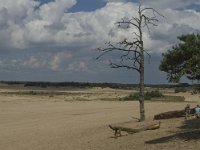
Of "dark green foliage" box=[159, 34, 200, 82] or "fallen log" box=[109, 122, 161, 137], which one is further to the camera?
"dark green foliage" box=[159, 34, 200, 82]

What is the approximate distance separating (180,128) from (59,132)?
920cm

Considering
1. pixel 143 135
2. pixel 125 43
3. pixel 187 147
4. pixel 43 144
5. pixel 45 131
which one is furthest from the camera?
pixel 45 131

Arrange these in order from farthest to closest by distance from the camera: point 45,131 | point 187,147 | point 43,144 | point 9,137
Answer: point 45,131
point 9,137
point 43,144
point 187,147

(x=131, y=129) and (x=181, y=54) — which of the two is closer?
(x=131, y=129)

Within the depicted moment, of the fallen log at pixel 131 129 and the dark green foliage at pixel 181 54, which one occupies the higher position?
the dark green foliage at pixel 181 54

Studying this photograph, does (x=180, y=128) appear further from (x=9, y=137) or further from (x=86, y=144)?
(x=9, y=137)

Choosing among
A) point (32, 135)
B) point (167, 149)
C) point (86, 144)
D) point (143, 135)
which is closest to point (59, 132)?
point (32, 135)

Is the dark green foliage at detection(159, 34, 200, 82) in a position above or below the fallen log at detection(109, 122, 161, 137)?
above

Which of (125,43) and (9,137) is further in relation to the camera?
(9,137)

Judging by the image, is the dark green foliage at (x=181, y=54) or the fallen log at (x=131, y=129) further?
the dark green foliage at (x=181, y=54)

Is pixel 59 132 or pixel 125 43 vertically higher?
pixel 125 43

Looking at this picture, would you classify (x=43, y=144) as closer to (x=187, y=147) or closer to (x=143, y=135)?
(x=143, y=135)

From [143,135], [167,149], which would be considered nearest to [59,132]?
[143,135]

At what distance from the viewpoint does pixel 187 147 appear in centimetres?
1725
